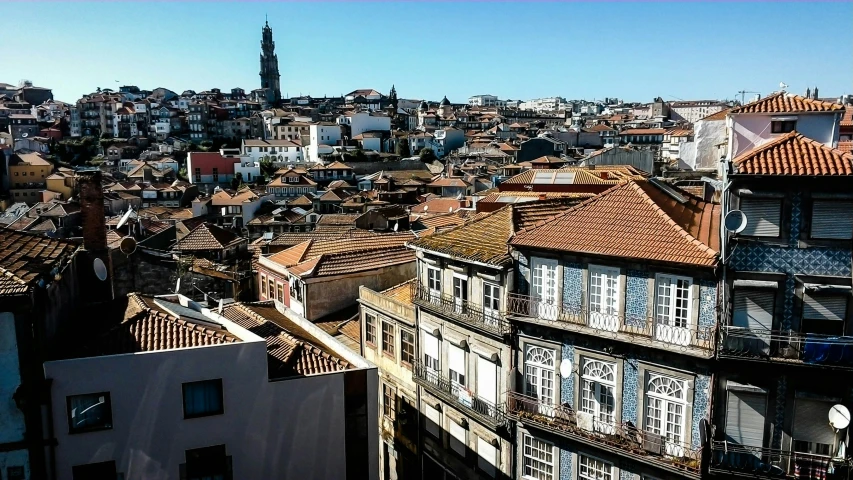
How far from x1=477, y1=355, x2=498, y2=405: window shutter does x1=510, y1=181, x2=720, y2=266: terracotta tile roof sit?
4411 millimetres

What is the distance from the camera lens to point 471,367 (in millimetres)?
21547

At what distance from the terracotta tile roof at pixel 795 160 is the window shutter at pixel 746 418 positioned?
5.38 meters

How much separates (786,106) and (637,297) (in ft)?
23.8

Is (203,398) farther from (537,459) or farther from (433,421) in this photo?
(433,421)

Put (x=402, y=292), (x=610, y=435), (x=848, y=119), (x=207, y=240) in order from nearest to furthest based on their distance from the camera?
(x=610, y=435) → (x=402, y=292) → (x=848, y=119) → (x=207, y=240)

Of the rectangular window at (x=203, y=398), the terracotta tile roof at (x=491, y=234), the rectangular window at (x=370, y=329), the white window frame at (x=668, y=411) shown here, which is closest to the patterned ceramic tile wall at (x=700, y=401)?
the white window frame at (x=668, y=411)

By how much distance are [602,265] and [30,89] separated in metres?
220

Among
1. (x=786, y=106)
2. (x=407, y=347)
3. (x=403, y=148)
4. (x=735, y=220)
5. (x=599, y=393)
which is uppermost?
(x=786, y=106)

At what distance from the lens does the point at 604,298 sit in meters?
17.7

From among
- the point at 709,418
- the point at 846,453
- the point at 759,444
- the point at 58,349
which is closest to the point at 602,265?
the point at 709,418

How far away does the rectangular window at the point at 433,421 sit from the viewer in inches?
931

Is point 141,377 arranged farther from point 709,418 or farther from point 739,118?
point 739,118

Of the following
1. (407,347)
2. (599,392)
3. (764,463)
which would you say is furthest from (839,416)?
(407,347)

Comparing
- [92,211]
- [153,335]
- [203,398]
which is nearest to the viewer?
[203,398]
